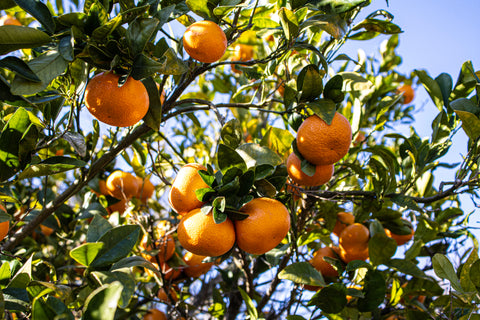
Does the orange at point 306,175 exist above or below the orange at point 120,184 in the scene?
below

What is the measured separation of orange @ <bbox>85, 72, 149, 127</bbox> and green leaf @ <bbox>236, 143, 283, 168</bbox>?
33 centimetres

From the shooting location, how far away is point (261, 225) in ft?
3.45

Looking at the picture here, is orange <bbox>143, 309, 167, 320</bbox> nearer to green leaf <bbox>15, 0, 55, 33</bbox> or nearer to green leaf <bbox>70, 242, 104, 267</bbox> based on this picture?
green leaf <bbox>70, 242, 104, 267</bbox>

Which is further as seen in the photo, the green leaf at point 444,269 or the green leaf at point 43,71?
the green leaf at point 444,269

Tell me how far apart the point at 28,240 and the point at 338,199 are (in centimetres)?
180

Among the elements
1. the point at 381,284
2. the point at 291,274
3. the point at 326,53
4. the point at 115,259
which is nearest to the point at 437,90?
the point at 326,53

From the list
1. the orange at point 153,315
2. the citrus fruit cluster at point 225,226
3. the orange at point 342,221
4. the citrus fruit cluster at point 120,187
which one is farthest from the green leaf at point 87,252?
the orange at point 342,221

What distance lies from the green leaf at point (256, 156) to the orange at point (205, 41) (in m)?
0.32

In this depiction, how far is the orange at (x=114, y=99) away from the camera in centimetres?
106

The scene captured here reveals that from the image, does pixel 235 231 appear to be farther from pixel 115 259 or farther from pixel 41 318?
pixel 41 318

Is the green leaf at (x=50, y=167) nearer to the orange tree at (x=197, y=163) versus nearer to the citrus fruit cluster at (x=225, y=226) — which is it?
the orange tree at (x=197, y=163)

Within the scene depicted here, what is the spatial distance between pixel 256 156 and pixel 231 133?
0.37 ft

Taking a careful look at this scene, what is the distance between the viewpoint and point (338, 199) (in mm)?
1721

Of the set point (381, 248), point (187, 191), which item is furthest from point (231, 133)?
point (381, 248)
